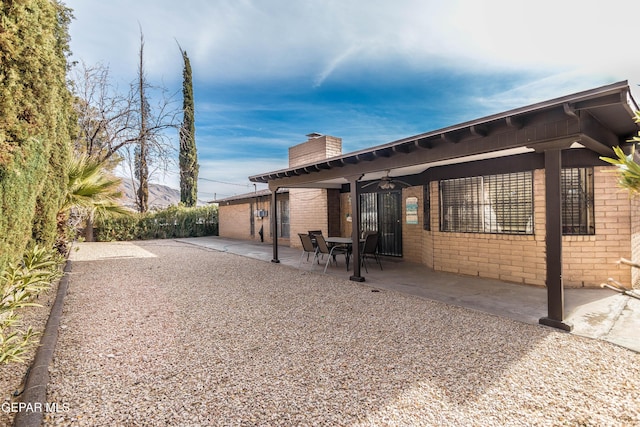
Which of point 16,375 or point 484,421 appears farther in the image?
point 16,375

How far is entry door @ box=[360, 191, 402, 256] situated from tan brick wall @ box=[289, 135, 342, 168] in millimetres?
2367

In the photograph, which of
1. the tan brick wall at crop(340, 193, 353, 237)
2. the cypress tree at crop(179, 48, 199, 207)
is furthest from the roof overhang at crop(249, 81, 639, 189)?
the cypress tree at crop(179, 48, 199, 207)

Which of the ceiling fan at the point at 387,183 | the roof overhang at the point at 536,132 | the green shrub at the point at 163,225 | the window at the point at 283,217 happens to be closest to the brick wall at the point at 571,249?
the roof overhang at the point at 536,132

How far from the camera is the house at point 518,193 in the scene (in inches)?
155

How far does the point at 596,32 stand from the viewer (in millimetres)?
4355

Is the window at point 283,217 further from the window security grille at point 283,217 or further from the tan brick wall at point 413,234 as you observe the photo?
the tan brick wall at point 413,234

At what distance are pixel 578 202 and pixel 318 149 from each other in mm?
8257

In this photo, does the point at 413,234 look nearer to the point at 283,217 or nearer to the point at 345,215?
the point at 345,215

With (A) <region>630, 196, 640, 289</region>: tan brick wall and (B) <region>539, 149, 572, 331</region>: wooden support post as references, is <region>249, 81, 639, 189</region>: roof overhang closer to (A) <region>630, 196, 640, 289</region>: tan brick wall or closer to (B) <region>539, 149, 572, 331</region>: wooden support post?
(B) <region>539, 149, 572, 331</region>: wooden support post

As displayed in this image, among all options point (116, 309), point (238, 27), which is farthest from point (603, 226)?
point (238, 27)

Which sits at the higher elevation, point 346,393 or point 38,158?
point 38,158

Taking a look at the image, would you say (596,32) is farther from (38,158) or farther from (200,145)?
(200,145)

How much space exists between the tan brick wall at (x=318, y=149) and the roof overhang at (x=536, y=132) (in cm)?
594

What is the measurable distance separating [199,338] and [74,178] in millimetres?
6105
